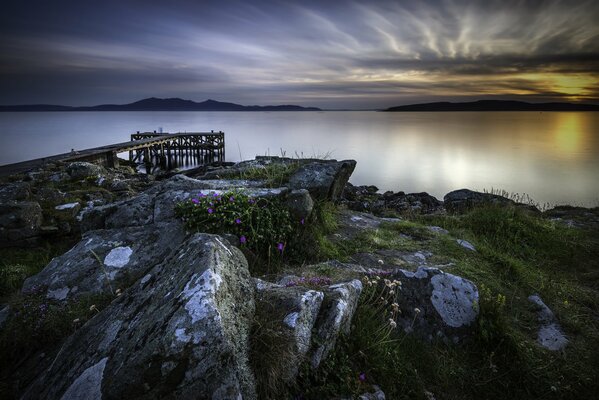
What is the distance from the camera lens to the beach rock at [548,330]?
12.1 feet

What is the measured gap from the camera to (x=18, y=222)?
272 inches

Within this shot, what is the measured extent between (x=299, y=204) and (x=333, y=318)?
306 centimetres

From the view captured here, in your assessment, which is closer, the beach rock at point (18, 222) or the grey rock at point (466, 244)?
the grey rock at point (466, 244)

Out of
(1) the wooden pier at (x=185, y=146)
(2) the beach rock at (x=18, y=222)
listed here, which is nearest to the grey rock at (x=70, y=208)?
(2) the beach rock at (x=18, y=222)

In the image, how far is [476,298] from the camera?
376cm

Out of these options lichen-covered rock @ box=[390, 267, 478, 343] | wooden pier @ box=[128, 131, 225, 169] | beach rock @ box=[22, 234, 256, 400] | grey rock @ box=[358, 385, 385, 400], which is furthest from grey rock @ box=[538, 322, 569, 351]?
wooden pier @ box=[128, 131, 225, 169]

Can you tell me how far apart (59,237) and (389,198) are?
1617cm

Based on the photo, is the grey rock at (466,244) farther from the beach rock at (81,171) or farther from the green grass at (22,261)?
the beach rock at (81,171)

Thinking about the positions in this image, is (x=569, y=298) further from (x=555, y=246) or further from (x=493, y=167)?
(x=493, y=167)

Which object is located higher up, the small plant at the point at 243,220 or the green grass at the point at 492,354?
the small plant at the point at 243,220

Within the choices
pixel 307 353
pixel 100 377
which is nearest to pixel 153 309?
pixel 100 377

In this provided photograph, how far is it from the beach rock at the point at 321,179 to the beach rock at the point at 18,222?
19.7 feet

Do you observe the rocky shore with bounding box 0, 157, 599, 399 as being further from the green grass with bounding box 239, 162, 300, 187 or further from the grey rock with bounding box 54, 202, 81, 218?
the grey rock with bounding box 54, 202, 81, 218

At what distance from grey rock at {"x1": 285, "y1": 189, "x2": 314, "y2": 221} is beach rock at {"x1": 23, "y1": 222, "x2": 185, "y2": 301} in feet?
6.36
